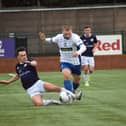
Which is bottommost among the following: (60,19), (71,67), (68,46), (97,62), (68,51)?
(97,62)

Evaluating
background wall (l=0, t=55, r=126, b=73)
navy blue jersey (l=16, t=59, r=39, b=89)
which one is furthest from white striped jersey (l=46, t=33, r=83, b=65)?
background wall (l=0, t=55, r=126, b=73)

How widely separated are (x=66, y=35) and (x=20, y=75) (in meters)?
2.00

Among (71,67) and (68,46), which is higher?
(68,46)

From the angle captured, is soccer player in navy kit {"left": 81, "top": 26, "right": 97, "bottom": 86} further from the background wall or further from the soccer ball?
the background wall

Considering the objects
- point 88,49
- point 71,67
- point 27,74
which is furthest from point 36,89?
point 88,49

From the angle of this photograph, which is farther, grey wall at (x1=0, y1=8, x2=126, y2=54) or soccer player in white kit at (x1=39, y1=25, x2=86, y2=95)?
grey wall at (x1=0, y1=8, x2=126, y2=54)

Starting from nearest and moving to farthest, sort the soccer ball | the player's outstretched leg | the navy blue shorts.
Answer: the soccer ball
the player's outstretched leg
the navy blue shorts

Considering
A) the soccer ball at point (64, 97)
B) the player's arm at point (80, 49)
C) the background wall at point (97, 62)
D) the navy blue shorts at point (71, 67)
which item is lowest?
the background wall at point (97, 62)

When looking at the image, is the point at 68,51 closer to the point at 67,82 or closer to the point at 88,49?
the point at 67,82

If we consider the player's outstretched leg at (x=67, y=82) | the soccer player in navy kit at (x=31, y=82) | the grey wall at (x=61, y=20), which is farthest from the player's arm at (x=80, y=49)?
the grey wall at (x=61, y=20)

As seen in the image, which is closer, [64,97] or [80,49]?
[64,97]

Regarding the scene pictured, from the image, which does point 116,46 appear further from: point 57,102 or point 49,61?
point 57,102

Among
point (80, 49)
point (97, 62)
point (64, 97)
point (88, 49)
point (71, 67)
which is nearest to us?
point (64, 97)

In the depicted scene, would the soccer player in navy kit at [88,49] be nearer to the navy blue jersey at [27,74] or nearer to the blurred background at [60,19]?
the navy blue jersey at [27,74]
